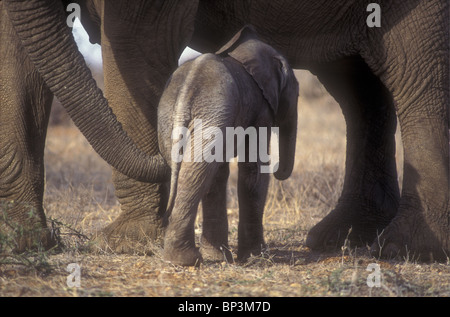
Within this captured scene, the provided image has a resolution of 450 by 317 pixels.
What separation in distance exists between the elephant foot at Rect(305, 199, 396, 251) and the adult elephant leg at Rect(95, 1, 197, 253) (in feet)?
3.67

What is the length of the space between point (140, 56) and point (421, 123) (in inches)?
63.9

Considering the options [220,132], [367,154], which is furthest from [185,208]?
[367,154]

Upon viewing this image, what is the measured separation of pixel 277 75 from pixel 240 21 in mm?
765

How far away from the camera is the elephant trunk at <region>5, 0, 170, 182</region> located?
3.84 meters

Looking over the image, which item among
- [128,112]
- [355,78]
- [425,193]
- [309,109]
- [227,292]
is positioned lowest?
[227,292]

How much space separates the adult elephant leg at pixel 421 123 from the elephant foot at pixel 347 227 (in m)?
0.50

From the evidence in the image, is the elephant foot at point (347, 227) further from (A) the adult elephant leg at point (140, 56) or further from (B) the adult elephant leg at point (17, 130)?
(B) the adult elephant leg at point (17, 130)

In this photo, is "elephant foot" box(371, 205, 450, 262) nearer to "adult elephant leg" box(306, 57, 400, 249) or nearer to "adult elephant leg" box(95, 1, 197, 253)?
"adult elephant leg" box(306, 57, 400, 249)

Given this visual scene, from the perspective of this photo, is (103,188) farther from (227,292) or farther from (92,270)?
(227,292)

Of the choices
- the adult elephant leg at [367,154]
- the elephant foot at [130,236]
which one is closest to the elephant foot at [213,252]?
the elephant foot at [130,236]

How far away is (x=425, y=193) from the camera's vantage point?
4.56 metres

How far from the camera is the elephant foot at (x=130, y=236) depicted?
14.7 feet

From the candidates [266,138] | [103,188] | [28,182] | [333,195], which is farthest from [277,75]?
[103,188]

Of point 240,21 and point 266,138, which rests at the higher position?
point 240,21
